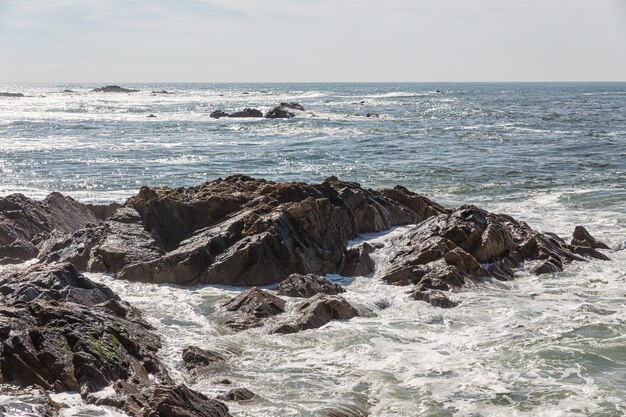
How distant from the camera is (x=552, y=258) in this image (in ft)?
57.4

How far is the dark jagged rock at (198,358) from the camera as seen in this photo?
35.3 feet

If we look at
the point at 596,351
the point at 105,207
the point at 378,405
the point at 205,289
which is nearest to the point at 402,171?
the point at 105,207

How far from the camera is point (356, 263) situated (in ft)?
56.2

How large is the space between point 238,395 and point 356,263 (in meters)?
7.86

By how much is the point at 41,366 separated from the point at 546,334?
8078mm

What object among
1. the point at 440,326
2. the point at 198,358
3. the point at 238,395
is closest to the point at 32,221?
the point at 198,358

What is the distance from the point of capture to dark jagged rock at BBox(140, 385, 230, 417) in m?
8.14

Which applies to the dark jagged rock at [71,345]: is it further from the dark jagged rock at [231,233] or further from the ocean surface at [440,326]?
the dark jagged rock at [231,233]

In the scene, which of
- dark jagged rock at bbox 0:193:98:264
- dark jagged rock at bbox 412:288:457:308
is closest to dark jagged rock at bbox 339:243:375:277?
dark jagged rock at bbox 412:288:457:308

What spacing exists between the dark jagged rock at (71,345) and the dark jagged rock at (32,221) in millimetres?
5599

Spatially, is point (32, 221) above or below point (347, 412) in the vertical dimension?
above

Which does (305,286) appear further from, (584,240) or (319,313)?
(584,240)

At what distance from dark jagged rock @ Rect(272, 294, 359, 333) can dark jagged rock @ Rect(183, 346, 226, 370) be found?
5.09ft

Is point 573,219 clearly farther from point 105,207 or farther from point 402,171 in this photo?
point 105,207
